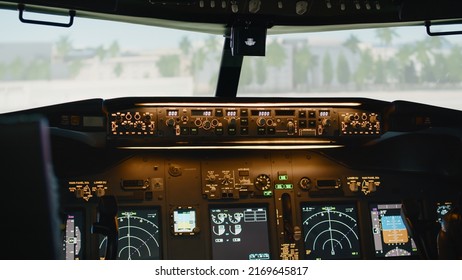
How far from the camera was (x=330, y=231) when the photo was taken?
4.11 m

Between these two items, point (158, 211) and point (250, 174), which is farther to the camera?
point (250, 174)

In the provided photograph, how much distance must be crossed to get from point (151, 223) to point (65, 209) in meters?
0.53

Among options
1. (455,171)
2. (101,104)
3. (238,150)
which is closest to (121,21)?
(101,104)

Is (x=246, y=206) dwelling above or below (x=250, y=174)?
below

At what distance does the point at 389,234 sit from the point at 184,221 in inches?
52.4

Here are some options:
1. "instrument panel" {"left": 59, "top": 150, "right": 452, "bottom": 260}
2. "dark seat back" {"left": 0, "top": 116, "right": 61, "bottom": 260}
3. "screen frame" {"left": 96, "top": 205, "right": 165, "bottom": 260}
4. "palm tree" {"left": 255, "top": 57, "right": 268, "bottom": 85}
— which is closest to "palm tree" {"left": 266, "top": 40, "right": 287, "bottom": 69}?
"palm tree" {"left": 255, "top": 57, "right": 268, "bottom": 85}

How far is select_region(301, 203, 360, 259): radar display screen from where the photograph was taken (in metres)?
4.07

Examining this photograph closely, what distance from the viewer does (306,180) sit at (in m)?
4.17

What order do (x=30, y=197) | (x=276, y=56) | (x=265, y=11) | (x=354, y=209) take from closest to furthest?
(x=30, y=197), (x=265, y=11), (x=276, y=56), (x=354, y=209)

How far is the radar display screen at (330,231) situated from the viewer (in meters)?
4.07

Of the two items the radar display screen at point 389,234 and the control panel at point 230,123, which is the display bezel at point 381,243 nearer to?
the radar display screen at point 389,234

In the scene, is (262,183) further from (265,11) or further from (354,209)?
(265,11)

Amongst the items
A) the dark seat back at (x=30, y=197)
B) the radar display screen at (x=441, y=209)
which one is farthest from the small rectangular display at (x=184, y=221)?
the dark seat back at (x=30, y=197)

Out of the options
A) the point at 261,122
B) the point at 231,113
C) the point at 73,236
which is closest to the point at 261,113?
the point at 261,122
